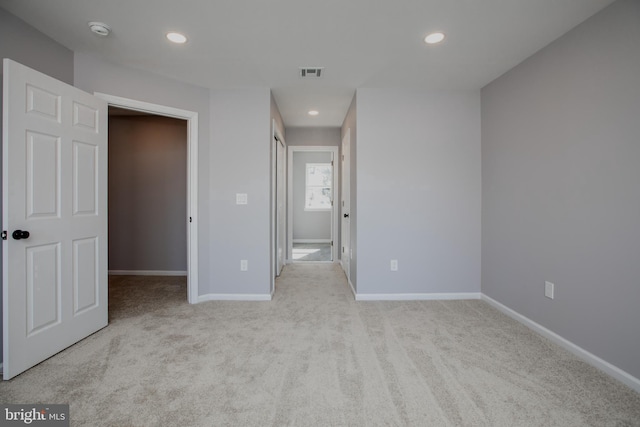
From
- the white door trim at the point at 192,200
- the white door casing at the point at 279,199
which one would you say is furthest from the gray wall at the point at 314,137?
the white door trim at the point at 192,200

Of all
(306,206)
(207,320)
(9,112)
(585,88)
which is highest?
(585,88)

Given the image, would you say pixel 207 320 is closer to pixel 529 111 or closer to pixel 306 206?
pixel 529 111

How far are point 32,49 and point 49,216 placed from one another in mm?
1257

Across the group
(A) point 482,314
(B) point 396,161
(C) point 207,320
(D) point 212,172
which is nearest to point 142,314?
(C) point 207,320

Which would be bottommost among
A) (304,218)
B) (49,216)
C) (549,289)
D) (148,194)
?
(549,289)

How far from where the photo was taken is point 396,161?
3.38 m

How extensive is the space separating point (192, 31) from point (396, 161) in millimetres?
2305

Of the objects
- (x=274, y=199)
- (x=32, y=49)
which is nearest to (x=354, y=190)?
(x=274, y=199)

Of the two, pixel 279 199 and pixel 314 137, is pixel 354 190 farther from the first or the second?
pixel 314 137

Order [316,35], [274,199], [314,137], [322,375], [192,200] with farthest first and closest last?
[314,137] → [274,199] → [192,200] → [316,35] → [322,375]

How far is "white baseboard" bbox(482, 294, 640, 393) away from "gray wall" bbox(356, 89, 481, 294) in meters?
0.76

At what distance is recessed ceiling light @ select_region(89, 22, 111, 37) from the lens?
214 centimetres

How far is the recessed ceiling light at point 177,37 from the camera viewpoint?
2.28 meters

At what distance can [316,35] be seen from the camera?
2.28m
